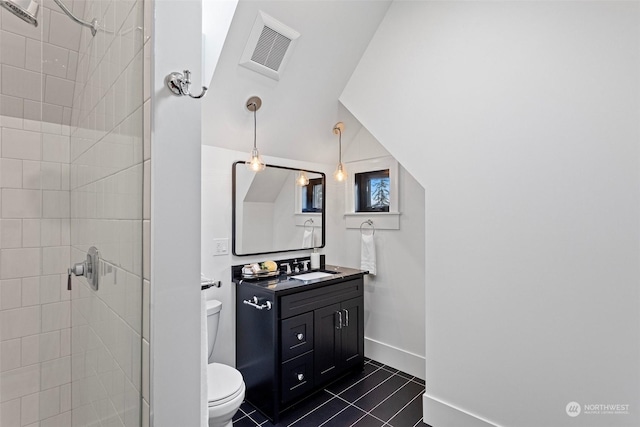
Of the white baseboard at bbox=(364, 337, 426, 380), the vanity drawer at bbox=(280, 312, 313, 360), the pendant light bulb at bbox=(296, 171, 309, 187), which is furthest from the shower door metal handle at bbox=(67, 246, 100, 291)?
the white baseboard at bbox=(364, 337, 426, 380)

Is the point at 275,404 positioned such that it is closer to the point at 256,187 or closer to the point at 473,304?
the point at 473,304

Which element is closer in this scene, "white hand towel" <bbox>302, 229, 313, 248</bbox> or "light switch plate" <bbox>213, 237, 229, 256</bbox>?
"light switch plate" <bbox>213, 237, 229, 256</bbox>

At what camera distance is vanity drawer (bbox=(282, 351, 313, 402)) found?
6.66 ft

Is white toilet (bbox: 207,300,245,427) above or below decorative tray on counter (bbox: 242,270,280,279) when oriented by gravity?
below

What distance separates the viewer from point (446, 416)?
6.03ft

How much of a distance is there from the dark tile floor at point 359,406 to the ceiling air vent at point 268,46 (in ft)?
7.58

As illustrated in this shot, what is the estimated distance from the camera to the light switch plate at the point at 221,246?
7.45 ft

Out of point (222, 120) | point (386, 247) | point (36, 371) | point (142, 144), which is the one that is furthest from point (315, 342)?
point (142, 144)

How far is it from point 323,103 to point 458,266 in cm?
161

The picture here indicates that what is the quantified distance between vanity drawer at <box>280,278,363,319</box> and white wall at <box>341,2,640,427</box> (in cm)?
74

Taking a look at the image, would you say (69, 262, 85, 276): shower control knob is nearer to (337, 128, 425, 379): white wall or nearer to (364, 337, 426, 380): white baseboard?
(337, 128, 425, 379): white wall

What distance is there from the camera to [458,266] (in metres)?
1.80

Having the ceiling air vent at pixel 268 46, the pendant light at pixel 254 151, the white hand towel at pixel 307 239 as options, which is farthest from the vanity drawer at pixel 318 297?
the ceiling air vent at pixel 268 46

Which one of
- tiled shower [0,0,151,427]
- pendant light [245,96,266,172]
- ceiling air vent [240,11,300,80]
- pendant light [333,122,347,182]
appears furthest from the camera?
pendant light [333,122,347,182]
